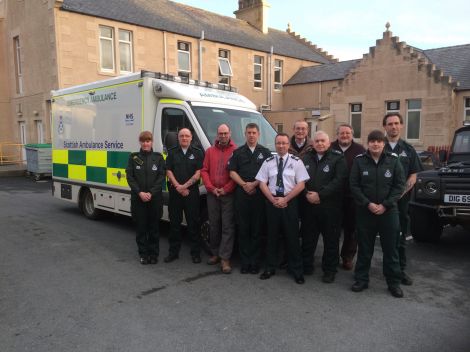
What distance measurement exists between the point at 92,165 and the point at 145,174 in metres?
2.72

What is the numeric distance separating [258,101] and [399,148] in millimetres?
20321

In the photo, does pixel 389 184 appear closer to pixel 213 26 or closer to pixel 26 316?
pixel 26 316

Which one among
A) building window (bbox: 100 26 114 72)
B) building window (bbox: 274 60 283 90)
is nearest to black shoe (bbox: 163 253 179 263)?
building window (bbox: 100 26 114 72)

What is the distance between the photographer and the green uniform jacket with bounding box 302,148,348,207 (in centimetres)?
431

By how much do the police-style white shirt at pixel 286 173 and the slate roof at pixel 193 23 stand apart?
14.6 m

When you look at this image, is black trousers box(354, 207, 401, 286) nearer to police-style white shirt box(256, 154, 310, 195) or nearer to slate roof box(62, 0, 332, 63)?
police-style white shirt box(256, 154, 310, 195)

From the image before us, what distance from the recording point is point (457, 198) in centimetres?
500

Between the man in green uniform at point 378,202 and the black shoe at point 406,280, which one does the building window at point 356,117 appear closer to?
the black shoe at point 406,280

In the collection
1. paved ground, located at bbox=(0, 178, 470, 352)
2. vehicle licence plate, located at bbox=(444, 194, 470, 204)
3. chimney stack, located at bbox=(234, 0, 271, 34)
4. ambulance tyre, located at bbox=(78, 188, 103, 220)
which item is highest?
chimney stack, located at bbox=(234, 0, 271, 34)

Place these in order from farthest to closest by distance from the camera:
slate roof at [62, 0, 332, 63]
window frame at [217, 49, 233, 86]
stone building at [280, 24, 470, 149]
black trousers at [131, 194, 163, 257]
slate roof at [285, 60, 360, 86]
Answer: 1. slate roof at [285, 60, 360, 86]
2. window frame at [217, 49, 233, 86]
3. slate roof at [62, 0, 332, 63]
4. stone building at [280, 24, 470, 149]
5. black trousers at [131, 194, 163, 257]

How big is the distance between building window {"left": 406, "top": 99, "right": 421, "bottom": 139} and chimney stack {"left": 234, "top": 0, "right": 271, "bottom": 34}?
13.2 m

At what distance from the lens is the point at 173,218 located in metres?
5.20

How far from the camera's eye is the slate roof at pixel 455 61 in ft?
52.9

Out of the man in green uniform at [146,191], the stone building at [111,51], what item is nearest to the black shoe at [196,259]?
the man in green uniform at [146,191]
